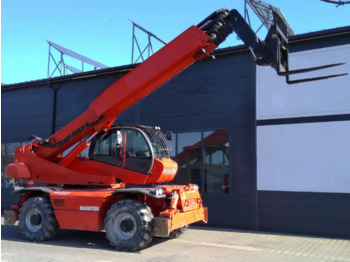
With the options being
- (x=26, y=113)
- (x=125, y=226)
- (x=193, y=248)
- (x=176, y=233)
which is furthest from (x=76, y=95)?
(x=193, y=248)

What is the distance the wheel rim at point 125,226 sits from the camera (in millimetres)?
7293

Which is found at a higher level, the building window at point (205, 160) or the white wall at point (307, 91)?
the white wall at point (307, 91)

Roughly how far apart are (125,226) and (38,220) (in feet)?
7.85

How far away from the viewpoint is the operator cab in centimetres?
814

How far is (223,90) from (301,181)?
3455 mm

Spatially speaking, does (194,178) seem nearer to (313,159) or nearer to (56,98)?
(313,159)

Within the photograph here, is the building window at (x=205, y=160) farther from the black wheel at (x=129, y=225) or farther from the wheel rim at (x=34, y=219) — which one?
the wheel rim at (x=34, y=219)

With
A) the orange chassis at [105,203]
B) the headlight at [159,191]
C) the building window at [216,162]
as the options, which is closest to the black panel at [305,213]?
the building window at [216,162]

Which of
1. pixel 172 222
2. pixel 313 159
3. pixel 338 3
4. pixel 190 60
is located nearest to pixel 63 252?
pixel 172 222

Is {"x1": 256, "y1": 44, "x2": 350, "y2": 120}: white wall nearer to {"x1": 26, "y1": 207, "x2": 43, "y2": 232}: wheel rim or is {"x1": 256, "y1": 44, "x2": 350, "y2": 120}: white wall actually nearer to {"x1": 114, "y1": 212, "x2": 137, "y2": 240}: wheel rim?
{"x1": 114, "y1": 212, "x2": 137, "y2": 240}: wheel rim

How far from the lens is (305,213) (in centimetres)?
927

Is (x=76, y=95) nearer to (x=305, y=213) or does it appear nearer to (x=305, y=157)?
(x=305, y=157)

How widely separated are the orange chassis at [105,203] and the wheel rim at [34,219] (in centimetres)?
Answer: 48

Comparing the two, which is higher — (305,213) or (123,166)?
(123,166)
